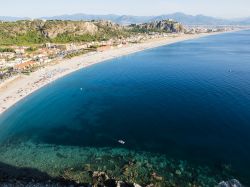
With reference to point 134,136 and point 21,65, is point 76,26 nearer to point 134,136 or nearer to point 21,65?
point 21,65

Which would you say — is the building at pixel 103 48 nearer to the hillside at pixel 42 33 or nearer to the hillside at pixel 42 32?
the hillside at pixel 42 33

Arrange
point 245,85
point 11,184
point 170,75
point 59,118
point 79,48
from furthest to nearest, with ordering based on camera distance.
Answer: point 79,48 → point 170,75 → point 245,85 → point 59,118 → point 11,184

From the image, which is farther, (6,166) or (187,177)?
(6,166)

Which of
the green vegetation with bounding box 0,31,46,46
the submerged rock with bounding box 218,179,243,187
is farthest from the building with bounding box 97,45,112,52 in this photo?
the submerged rock with bounding box 218,179,243,187

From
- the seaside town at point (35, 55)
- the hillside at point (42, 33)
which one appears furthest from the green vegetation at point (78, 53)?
the hillside at point (42, 33)

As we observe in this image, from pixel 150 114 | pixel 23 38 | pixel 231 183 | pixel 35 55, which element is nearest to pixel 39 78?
pixel 35 55

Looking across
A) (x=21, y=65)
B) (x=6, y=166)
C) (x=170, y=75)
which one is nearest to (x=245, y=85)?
(x=170, y=75)

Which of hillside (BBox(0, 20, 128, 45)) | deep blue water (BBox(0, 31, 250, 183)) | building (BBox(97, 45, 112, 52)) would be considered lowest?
deep blue water (BBox(0, 31, 250, 183))

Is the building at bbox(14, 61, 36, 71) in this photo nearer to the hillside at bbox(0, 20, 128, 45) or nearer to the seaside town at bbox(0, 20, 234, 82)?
the seaside town at bbox(0, 20, 234, 82)
